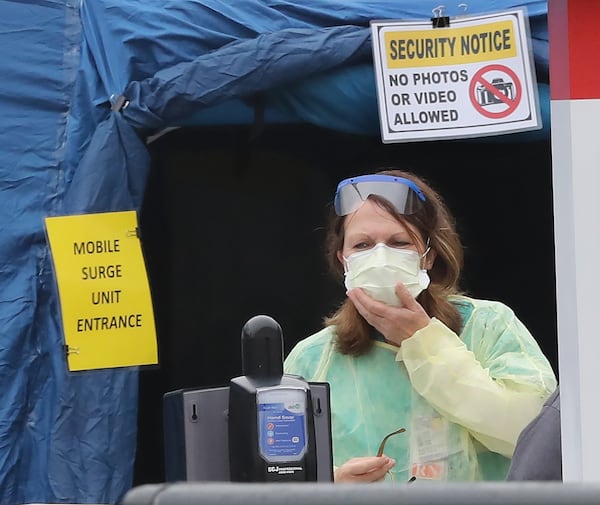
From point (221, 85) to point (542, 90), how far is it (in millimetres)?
1032

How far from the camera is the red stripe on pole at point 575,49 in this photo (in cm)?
242

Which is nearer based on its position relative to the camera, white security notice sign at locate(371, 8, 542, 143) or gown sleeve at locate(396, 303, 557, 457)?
gown sleeve at locate(396, 303, 557, 457)

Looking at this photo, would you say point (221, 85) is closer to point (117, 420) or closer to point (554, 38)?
point (117, 420)

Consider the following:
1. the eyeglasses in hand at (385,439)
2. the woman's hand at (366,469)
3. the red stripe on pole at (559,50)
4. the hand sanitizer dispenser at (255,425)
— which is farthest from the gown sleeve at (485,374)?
the hand sanitizer dispenser at (255,425)

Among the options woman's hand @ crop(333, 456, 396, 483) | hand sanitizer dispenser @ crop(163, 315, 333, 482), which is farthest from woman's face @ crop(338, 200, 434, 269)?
hand sanitizer dispenser @ crop(163, 315, 333, 482)

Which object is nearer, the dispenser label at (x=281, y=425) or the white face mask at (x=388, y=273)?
the dispenser label at (x=281, y=425)

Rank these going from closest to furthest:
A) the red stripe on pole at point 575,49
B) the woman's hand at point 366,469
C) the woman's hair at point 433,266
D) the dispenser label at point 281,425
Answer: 1. the dispenser label at point 281,425
2. the red stripe on pole at point 575,49
3. the woman's hand at point 366,469
4. the woman's hair at point 433,266

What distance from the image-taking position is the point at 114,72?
3.69m

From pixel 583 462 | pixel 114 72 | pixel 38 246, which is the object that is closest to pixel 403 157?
pixel 114 72

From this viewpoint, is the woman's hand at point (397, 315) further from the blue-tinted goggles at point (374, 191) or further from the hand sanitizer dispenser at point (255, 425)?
the hand sanitizer dispenser at point (255, 425)

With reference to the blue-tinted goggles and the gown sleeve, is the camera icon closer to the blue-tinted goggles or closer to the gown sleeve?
the blue-tinted goggles

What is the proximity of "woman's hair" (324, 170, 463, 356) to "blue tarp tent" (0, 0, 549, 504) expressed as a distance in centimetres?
30

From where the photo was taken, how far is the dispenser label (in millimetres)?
2049

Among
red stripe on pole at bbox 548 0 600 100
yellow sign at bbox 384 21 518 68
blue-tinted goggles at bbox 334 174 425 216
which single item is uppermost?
yellow sign at bbox 384 21 518 68
